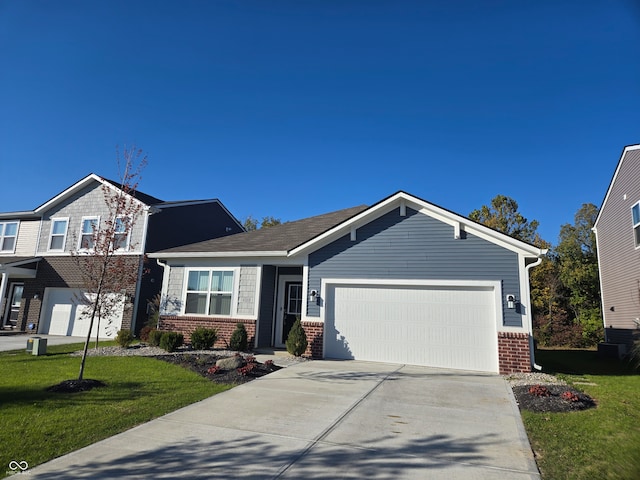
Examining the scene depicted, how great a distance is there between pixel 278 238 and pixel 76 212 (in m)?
→ 12.0

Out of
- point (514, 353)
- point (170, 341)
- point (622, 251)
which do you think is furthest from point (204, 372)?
point (622, 251)

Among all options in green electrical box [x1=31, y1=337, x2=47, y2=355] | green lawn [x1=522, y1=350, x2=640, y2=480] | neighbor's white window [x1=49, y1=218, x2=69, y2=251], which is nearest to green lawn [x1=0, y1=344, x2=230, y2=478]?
green electrical box [x1=31, y1=337, x2=47, y2=355]

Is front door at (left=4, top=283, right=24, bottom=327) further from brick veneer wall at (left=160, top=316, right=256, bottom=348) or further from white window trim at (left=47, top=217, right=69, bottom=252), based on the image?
brick veneer wall at (left=160, top=316, right=256, bottom=348)

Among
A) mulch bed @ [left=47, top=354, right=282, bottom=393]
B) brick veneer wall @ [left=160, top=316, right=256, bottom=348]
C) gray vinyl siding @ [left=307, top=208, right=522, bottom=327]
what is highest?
gray vinyl siding @ [left=307, top=208, right=522, bottom=327]

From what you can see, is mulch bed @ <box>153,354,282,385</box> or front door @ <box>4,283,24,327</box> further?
front door @ <box>4,283,24,327</box>

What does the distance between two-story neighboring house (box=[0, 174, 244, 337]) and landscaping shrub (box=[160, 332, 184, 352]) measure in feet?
18.8

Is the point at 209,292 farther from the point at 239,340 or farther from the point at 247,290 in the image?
the point at 239,340

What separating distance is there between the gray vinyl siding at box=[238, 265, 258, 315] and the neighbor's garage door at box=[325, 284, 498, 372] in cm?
272

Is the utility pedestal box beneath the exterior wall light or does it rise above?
beneath

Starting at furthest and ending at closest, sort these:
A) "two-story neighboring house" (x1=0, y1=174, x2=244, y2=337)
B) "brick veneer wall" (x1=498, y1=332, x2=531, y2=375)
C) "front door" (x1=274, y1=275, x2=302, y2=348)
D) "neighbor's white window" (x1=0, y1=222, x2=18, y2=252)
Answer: "neighbor's white window" (x1=0, y1=222, x2=18, y2=252) → "two-story neighboring house" (x1=0, y1=174, x2=244, y2=337) → "front door" (x1=274, y1=275, x2=302, y2=348) → "brick veneer wall" (x1=498, y1=332, x2=531, y2=375)

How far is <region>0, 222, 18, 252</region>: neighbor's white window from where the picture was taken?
20.5m

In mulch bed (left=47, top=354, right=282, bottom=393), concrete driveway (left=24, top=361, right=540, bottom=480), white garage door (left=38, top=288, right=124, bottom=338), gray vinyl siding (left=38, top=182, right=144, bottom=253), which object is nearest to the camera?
concrete driveway (left=24, top=361, right=540, bottom=480)

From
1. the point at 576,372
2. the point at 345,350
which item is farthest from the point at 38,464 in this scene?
the point at 576,372

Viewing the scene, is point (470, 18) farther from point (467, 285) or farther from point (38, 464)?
point (38, 464)
